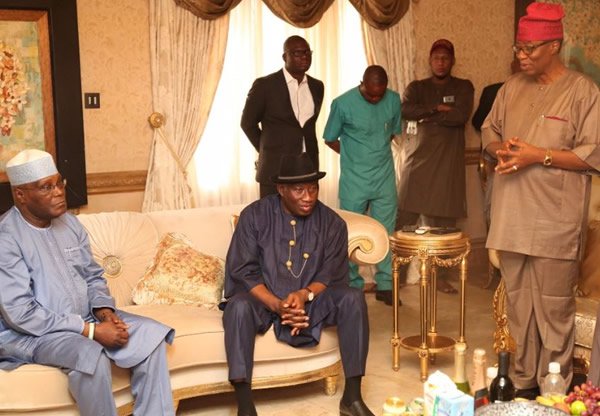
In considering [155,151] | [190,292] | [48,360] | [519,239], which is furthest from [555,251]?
[155,151]

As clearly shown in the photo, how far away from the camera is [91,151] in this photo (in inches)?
228

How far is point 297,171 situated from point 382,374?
4.00 ft

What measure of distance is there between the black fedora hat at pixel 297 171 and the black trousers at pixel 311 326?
0.53m

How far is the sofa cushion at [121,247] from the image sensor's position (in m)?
4.55

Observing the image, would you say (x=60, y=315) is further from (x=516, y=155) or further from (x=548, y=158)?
(x=548, y=158)

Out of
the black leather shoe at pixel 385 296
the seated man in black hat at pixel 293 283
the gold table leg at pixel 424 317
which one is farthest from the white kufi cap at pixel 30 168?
the black leather shoe at pixel 385 296

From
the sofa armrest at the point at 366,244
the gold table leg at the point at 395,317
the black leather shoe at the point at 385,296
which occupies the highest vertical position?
the sofa armrest at the point at 366,244

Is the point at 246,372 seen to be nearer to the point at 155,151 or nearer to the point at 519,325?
the point at 519,325

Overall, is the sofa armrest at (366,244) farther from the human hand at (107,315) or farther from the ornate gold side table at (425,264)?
the human hand at (107,315)

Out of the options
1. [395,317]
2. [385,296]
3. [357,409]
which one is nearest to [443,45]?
[385,296]

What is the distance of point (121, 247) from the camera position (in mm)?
4617

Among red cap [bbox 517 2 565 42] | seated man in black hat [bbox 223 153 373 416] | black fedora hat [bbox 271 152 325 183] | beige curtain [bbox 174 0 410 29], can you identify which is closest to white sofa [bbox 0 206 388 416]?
seated man in black hat [bbox 223 153 373 416]

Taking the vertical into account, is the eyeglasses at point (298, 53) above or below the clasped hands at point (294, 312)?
above

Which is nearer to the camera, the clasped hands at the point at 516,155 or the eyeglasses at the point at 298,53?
the clasped hands at the point at 516,155
